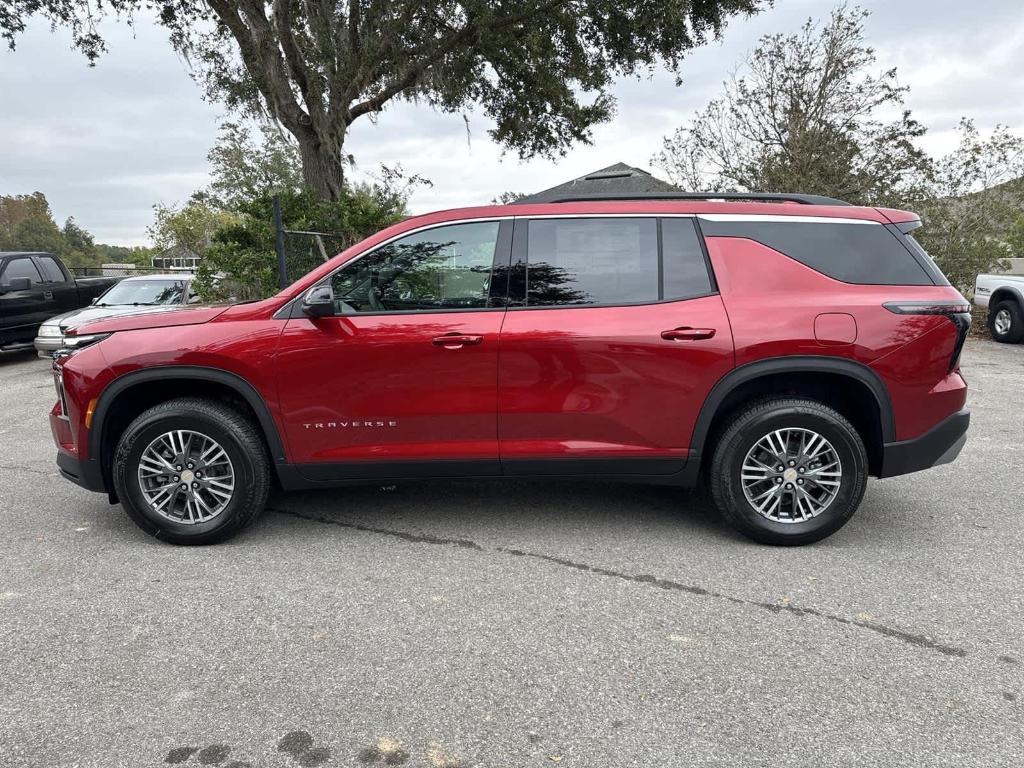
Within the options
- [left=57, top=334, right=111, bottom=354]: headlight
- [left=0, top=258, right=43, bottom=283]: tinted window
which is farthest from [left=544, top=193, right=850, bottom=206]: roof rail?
[left=0, top=258, right=43, bottom=283]: tinted window

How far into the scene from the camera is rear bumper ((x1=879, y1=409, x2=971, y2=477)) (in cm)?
375

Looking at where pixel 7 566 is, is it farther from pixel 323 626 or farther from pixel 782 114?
pixel 782 114

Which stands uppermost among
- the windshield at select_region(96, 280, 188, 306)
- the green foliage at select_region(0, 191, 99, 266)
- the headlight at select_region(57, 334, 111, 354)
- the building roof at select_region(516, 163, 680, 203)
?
the green foliage at select_region(0, 191, 99, 266)

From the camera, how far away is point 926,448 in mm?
3756

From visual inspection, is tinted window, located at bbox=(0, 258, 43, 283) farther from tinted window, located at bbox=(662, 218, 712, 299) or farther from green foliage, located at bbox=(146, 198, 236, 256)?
green foliage, located at bbox=(146, 198, 236, 256)

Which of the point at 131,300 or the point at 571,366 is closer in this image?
the point at 571,366

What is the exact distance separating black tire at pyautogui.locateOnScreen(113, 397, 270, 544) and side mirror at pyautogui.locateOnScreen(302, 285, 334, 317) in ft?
2.47

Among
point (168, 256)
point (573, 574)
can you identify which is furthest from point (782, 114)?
point (168, 256)

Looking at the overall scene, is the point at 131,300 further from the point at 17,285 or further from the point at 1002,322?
the point at 1002,322

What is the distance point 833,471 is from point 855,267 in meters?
1.09

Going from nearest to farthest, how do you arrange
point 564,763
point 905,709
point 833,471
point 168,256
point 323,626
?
point 564,763 < point 905,709 < point 323,626 < point 833,471 < point 168,256

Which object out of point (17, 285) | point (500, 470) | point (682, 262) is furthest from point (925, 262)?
point (17, 285)

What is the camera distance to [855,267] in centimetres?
375

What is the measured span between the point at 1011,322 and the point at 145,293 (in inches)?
574
